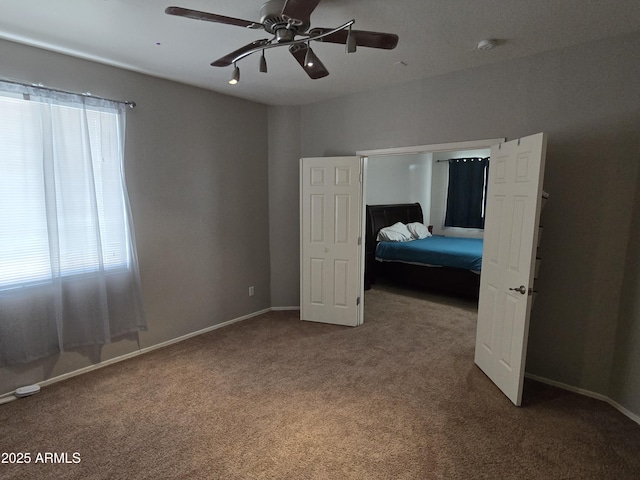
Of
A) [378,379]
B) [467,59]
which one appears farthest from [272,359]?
[467,59]

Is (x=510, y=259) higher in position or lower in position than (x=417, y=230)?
higher

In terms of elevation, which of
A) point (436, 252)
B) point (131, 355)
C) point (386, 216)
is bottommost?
point (131, 355)

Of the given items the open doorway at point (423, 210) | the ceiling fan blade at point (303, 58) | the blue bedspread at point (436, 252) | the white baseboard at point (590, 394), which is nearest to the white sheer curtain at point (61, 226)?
the ceiling fan blade at point (303, 58)

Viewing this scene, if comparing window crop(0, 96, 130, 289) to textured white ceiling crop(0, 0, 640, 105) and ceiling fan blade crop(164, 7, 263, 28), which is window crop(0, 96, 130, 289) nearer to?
textured white ceiling crop(0, 0, 640, 105)

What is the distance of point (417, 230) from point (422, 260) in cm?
117

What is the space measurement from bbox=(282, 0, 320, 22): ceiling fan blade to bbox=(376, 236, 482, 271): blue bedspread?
408 cm

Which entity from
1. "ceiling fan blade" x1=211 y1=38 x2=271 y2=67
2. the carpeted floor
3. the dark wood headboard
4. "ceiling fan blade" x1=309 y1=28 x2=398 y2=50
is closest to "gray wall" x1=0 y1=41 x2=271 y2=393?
the carpeted floor

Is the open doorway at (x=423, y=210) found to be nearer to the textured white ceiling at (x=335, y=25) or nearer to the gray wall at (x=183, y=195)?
the textured white ceiling at (x=335, y=25)

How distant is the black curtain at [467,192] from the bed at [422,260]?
93 centimetres

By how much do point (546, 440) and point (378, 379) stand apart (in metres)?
1.18

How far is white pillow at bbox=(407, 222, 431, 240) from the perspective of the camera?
20.5 ft

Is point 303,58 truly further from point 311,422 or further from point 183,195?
point 311,422

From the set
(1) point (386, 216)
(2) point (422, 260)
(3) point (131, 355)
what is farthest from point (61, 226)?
(1) point (386, 216)

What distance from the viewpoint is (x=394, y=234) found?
590 cm
